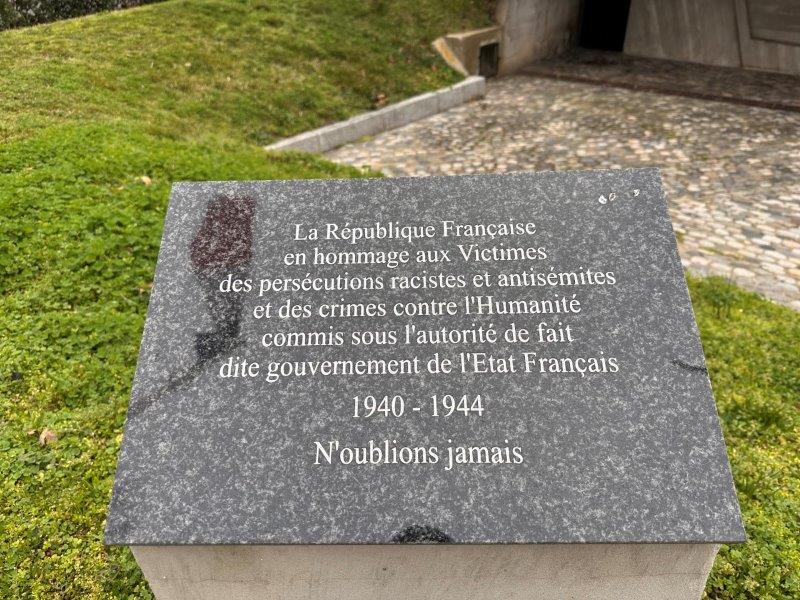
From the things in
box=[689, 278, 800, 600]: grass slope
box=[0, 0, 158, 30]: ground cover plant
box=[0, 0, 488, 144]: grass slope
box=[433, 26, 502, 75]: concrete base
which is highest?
box=[0, 0, 158, 30]: ground cover plant

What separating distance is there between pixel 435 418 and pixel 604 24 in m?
16.4

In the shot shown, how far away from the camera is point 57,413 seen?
377 centimetres

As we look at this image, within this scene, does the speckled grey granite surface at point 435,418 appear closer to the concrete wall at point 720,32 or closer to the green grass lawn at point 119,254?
the green grass lawn at point 119,254

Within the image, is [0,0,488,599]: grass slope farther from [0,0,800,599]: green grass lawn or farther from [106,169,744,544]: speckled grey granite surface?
[106,169,744,544]: speckled grey granite surface

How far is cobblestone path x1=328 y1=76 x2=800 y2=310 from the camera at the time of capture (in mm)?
6176

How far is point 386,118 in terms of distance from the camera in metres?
9.71

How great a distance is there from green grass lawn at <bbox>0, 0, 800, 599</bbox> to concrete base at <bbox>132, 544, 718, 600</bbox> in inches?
30.0

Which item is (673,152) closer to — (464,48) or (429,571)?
(464,48)

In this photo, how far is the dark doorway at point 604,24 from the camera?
602 inches

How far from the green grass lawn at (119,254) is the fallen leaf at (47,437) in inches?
1.2

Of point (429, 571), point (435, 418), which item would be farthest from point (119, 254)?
point (429, 571)

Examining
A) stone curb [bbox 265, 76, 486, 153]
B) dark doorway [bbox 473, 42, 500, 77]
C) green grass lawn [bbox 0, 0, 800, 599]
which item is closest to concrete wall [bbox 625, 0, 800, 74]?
dark doorway [bbox 473, 42, 500, 77]

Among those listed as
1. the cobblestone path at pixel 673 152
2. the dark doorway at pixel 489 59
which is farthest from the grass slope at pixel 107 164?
the cobblestone path at pixel 673 152

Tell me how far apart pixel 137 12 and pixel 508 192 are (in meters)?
9.20
